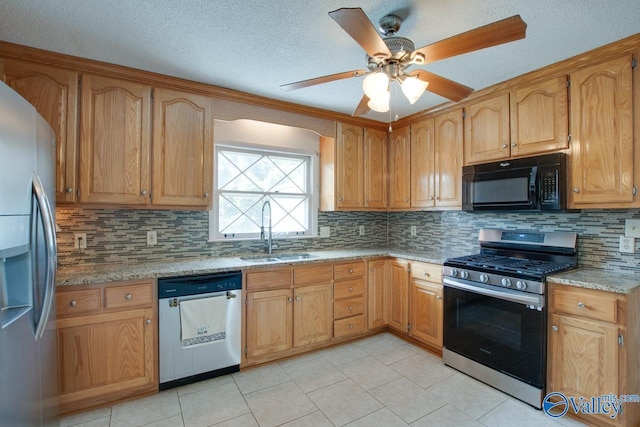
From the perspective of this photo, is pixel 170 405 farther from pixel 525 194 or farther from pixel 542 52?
pixel 542 52

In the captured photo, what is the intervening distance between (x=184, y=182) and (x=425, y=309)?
7.73 ft

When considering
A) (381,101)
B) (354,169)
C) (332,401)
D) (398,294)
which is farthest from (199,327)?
(354,169)

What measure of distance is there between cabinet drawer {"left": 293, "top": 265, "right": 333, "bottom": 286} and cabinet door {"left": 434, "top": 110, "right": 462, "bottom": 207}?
1.27 metres

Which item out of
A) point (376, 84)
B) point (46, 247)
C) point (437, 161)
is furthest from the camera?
point (437, 161)

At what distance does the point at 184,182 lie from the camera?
8.10ft

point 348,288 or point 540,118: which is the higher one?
point 540,118

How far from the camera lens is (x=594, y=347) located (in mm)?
1814

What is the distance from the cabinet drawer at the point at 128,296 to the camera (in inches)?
79.4

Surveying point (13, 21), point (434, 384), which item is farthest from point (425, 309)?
point (13, 21)

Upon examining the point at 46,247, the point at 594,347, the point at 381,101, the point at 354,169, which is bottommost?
the point at 594,347

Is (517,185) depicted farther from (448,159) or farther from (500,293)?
(500,293)

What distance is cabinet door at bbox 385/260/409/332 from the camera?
304cm

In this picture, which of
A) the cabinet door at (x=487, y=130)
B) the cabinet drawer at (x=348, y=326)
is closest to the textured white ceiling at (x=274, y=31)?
the cabinet door at (x=487, y=130)

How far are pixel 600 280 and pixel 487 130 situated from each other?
4.49 feet
